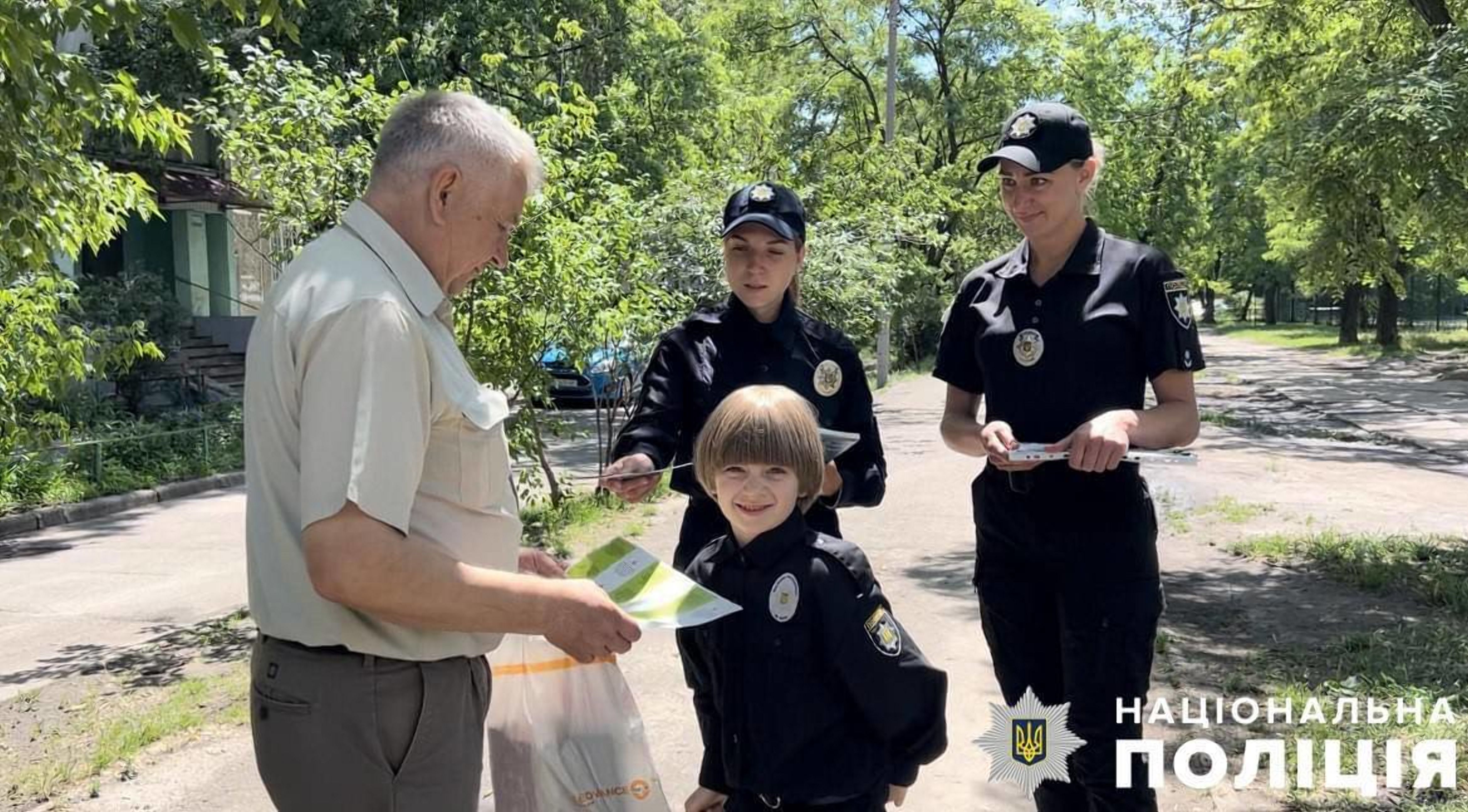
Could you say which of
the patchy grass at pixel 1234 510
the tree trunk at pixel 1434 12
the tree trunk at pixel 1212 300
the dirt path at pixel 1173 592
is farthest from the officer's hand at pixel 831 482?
the tree trunk at pixel 1212 300

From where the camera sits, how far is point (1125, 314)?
271 cm

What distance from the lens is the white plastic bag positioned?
90.5 inches

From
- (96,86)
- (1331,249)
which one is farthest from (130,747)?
(1331,249)

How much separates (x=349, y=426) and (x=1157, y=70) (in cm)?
1759

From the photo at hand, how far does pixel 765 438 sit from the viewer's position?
245 cm

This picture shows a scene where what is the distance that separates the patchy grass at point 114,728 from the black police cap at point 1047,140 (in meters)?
3.69

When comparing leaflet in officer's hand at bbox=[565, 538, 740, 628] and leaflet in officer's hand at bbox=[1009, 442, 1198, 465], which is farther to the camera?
leaflet in officer's hand at bbox=[1009, 442, 1198, 465]

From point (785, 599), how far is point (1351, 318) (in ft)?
135

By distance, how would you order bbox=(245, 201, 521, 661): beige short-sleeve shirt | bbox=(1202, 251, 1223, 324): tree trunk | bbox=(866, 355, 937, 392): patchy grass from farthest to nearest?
bbox=(1202, 251, 1223, 324): tree trunk, bbox=(866, 355, 937, 392): patchy grass, bbox=(245, 201, 521, 661): beige short-sleeve shirt

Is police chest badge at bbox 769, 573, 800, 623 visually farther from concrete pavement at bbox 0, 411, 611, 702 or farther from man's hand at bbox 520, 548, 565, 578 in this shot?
concrete pavement at bbox 0, 411, 611, 702

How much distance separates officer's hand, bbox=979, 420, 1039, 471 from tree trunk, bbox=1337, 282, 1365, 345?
39323mm

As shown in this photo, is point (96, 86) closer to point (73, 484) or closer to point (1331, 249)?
point (1331, 249)

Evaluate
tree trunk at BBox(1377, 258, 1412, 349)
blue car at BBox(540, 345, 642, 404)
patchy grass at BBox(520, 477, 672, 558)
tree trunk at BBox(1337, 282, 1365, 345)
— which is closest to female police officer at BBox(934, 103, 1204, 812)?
patchy grass at BBox(520, 477, 672, 558)

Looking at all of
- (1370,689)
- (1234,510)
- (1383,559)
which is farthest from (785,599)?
(1234,510)
